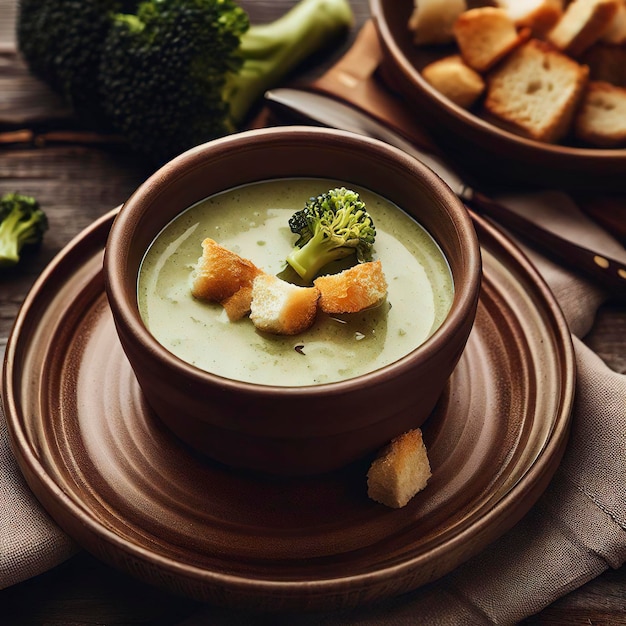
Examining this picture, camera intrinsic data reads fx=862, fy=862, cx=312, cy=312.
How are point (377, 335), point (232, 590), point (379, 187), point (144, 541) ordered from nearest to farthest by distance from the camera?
point (232, 590) < point (144, 541) < point (377, 335) < point (379, 187)

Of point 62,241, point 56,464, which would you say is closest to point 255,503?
point 56,464

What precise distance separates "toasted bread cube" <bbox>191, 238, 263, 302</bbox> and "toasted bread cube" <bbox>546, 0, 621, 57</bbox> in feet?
5.49

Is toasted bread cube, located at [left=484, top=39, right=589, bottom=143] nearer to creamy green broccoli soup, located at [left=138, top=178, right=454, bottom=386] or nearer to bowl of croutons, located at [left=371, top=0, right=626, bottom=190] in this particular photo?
bowl of croutons, located at [left=371, top=0, right=626, bottom=190]

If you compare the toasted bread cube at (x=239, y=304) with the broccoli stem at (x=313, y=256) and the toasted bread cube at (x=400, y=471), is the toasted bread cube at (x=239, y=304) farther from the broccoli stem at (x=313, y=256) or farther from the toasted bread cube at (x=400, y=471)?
the toasted bread cube at (x=400, y=471)

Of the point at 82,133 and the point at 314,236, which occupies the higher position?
the point at 314,236

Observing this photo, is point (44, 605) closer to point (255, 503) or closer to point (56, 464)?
point (56, 464)

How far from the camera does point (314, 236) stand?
1.98 metres

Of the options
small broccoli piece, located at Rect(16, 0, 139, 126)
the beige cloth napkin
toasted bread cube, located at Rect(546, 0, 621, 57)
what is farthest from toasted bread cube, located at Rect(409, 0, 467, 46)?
the beige cloth napkin

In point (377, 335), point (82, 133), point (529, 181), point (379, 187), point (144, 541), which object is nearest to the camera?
point (144, 541)

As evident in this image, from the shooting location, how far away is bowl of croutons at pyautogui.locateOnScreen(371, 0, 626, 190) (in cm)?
267

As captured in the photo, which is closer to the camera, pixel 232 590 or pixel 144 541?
pixel 232 590

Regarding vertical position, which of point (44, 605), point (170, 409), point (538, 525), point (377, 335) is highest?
point (377, 335)

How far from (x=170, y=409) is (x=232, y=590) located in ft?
1.29

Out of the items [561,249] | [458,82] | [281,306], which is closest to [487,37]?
[458,82]
